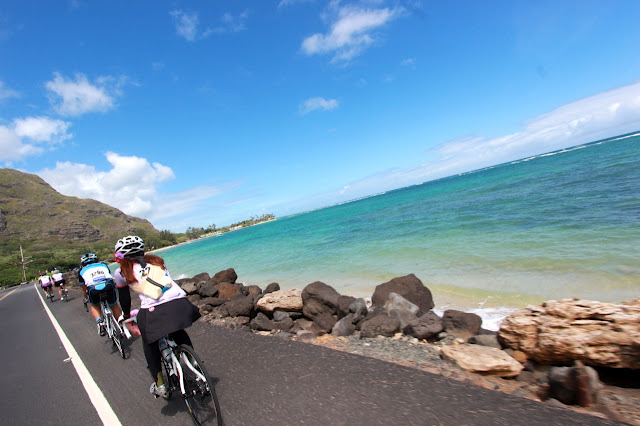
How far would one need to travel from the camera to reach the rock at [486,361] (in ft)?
12.0

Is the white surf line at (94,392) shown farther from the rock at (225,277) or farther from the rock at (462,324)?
the rock at (225,277)

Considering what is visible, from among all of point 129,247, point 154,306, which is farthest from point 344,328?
point 129,247

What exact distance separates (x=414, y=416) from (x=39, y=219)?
6322 inches

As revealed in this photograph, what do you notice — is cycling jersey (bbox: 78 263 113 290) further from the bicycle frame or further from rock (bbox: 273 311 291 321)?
the bicycle frame

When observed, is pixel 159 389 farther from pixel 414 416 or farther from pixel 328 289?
pixel 328 289

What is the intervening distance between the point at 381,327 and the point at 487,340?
1.75 metres

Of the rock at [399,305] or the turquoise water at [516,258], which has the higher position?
the rock at [399,305]

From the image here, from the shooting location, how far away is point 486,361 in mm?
3730

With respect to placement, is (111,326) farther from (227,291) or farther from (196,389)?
(227,291)

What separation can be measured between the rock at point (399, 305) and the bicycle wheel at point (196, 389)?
4479 millimetres

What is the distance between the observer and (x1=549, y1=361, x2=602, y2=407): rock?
9.41ft

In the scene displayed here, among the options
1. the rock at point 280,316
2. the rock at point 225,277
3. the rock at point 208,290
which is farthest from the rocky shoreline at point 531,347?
the rock at point 225,277

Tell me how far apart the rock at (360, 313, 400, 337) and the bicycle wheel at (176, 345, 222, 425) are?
322cm

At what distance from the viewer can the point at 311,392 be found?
3.28m
